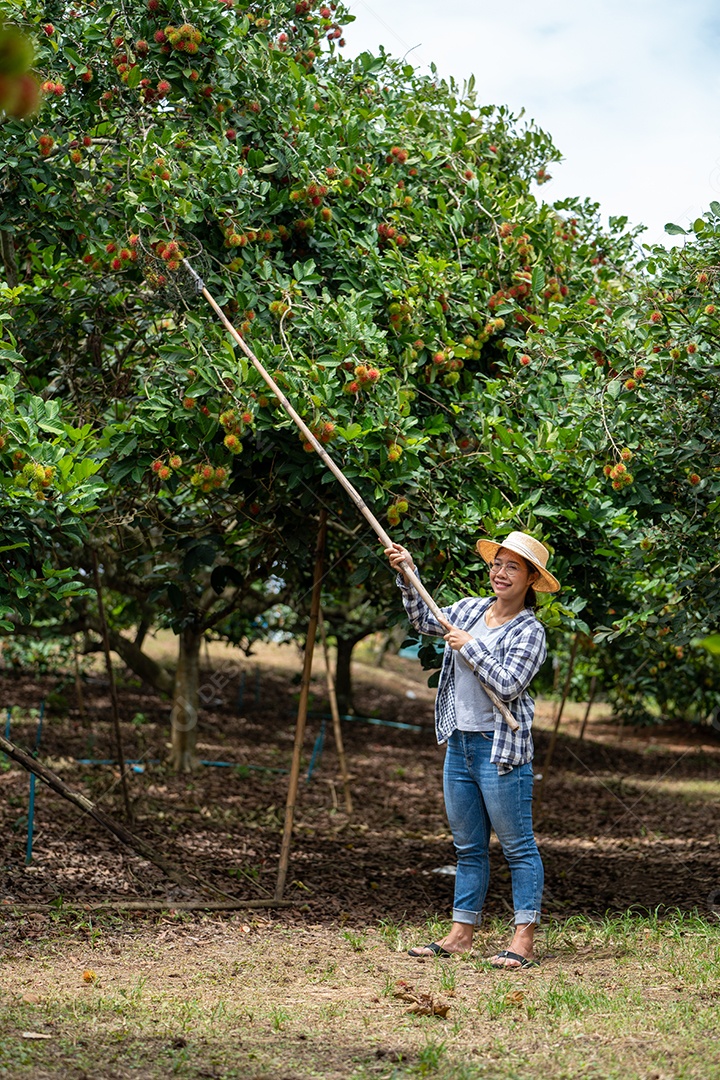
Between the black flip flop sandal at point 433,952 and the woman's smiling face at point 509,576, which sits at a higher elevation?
the woman's smiling face at point 509,576

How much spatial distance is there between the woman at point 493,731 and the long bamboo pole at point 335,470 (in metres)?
0.04

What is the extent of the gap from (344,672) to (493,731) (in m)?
10.4

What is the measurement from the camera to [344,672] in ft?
46.7

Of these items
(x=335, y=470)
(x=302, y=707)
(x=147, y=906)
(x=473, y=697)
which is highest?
(x=335, y=470)

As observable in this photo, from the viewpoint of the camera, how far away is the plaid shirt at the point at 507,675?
381cm

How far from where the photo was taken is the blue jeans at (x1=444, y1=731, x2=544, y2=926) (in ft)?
12.8

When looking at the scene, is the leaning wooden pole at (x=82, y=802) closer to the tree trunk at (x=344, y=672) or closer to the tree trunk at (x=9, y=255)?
the tree trunk at (x=9, y=255)

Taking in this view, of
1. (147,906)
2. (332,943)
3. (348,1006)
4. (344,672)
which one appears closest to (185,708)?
(147,906)

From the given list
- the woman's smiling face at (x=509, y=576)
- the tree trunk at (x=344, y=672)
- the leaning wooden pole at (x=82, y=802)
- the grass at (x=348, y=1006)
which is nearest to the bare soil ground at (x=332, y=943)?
the grass at (x=348, y=1006)

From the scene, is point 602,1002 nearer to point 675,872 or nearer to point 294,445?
point 294,445

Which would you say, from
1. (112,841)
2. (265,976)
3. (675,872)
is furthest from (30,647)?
(265,976)

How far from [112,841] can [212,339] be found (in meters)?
3.03

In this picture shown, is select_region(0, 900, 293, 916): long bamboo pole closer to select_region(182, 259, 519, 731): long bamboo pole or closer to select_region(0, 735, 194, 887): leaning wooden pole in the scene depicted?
select_region(0, 735, 194, 887): leaning wooden pole

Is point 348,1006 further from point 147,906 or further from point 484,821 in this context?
point 147,906
